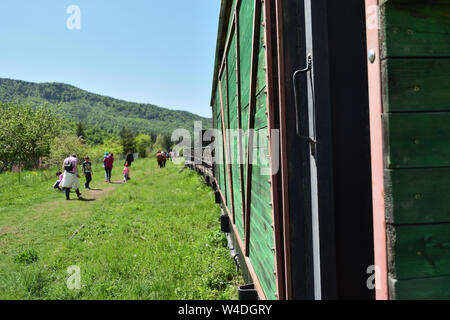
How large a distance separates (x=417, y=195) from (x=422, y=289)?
1.05 feet

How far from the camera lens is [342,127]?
1584 millimetres

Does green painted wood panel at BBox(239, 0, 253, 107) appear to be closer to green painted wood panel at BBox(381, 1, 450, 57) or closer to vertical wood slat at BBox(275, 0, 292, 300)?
vertical wood slat at BBox(275, 0, 292, 300)

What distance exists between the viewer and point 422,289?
1.05 meters

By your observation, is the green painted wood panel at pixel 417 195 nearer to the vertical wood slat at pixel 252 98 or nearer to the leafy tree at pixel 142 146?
the vertical wood slat at pixel 252 98

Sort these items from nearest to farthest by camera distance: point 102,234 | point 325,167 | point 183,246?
point 325,167, point 183,246, point 102,234

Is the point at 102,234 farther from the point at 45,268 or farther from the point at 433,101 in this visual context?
the point at 433,101

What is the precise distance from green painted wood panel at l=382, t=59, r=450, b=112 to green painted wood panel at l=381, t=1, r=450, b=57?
1.2 inches

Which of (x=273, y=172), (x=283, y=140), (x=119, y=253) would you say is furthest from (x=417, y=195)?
(x=119, y=253)

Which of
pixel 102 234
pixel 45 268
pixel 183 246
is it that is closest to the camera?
pixel 45 268

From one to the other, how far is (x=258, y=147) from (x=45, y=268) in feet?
14.8

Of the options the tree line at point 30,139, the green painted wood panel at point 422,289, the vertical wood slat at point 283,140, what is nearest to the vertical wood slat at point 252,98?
the vertical wood slat at point 283,140
